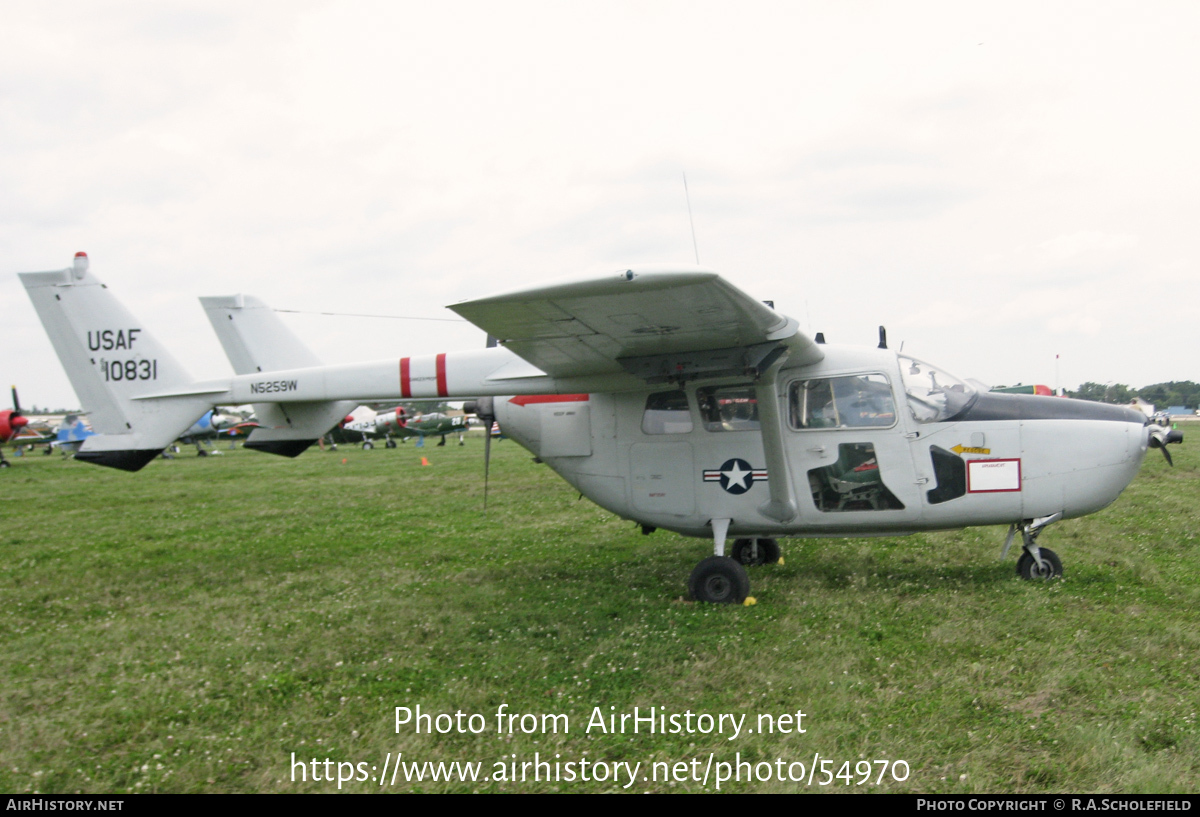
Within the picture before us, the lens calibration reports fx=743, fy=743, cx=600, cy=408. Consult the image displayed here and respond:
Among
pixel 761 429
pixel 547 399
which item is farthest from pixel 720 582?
pixel 547 399

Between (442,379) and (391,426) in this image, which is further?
(391,426)

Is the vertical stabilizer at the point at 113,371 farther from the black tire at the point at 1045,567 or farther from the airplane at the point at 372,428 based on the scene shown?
the airplane at the point at 372,428

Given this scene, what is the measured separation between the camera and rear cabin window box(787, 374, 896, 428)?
7.01 m

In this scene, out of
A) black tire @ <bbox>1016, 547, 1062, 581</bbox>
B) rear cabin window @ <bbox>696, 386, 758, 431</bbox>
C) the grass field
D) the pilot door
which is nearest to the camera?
the grass field

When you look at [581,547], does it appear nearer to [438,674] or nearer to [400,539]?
[400,539]

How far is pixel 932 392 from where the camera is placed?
704 centimetres

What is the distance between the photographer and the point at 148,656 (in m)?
5.71

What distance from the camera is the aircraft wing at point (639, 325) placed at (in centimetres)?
483

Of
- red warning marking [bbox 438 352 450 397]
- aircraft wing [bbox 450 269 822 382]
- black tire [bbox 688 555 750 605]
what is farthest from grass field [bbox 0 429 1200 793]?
aircraft wing [bbox 450 269 822 382]

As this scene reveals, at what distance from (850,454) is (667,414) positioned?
181cm

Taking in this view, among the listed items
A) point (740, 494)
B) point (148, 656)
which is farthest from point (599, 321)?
point (148, 656)

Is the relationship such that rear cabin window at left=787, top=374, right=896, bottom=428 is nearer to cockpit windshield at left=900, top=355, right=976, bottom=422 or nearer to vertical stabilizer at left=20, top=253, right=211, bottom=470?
cockpit windshield at left=900, top=355, right=976, bottom=422

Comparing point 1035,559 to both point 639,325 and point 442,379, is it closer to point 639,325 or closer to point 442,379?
point 639,325

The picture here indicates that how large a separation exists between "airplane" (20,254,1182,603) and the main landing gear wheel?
1.10m
